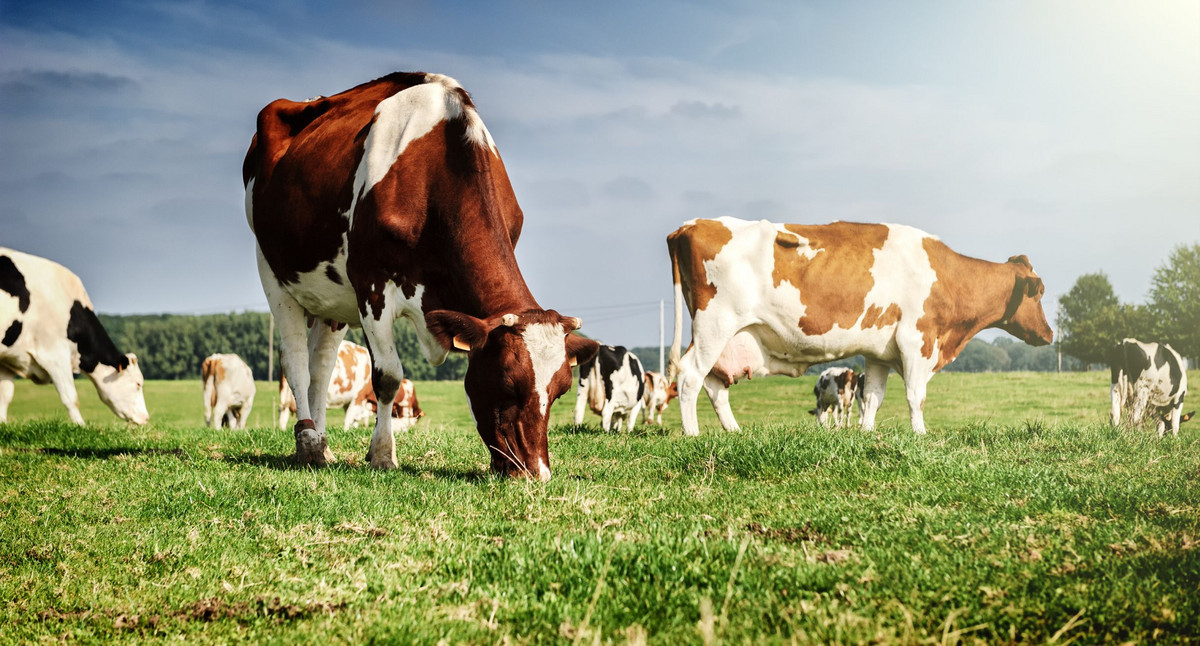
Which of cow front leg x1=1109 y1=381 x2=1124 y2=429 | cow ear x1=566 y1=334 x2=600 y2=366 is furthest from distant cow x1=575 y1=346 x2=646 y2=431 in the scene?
cow ear x1=566 y1=334 x2=600 y2=366

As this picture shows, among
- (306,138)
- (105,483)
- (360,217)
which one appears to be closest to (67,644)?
(105,483)

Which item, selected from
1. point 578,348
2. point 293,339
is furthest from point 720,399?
point 293,339

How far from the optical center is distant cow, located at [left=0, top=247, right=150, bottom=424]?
13.0m

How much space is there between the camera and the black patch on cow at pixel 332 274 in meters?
7.71

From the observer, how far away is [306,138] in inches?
338

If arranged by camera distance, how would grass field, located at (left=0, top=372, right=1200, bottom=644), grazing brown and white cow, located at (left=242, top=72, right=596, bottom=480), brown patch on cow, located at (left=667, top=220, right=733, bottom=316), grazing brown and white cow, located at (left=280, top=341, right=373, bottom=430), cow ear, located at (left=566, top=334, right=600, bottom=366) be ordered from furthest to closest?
1. grazing brown and white cow, located at (left=280, top=341, right=373, bottom=430)
2. brown patch on cow, located at (left=667, top=220, right=733, bottom=316)
3. cow ear, located at (left=566, top=334, right=600, bottom=366)
4. grazing brown and white cow, located at (left=242, top=72, right=596, bottom=480)
5. grass field, located at (left=0, top=372, right=1200, bottom=644)

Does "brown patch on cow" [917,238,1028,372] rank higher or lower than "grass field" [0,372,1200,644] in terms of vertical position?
higher

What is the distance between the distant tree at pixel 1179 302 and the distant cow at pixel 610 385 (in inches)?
1458

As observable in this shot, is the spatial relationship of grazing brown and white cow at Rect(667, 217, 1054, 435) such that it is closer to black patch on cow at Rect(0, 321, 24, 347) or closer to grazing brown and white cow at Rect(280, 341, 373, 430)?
black patch on cow at Rect(0, 321, 24, 347)

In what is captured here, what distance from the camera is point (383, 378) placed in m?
7.05

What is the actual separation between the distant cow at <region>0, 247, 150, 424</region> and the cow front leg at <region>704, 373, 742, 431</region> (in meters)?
9.12

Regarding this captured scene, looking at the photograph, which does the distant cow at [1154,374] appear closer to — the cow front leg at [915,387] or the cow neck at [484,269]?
the cow front leg at [915,387]

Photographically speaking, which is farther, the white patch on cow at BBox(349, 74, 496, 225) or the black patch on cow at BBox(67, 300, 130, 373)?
the black patch on cow at BBox(67, 300, 130, 373)

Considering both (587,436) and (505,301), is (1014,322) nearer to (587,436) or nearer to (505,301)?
→ (587,436)
